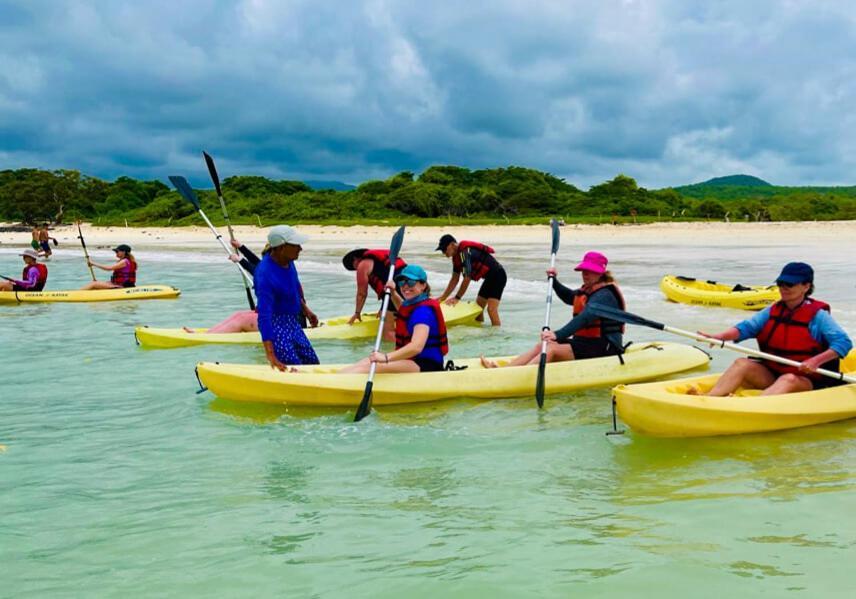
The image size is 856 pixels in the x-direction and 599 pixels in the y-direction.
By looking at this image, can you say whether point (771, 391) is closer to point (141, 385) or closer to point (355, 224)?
point (141, 385)

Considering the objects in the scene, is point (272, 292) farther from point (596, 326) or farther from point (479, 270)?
point (479, 270)

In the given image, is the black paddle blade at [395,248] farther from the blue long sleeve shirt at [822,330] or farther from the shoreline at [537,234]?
the shoreline at [537,234]

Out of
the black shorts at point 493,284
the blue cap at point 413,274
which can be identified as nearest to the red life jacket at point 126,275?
the black shorts at point 493,284

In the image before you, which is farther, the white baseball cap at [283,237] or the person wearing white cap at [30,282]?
the person wearing white cap at [30,282]

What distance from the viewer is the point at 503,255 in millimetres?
25203

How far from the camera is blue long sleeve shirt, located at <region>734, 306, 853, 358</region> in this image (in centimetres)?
549

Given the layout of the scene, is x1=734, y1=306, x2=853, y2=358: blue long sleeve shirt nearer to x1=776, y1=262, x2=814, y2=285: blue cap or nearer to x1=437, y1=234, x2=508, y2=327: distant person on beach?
x1=776, y1=262, x2=814, y2=285: blue cap

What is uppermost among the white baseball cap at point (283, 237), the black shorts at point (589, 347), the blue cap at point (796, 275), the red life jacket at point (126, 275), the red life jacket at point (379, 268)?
the white baseball cap at point (283, 237)

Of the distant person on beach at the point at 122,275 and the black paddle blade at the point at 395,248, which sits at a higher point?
the black paddle blade at the point at 395,248

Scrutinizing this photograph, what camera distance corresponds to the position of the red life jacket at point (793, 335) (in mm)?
5684

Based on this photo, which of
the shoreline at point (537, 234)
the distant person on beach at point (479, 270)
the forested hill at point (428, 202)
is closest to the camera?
the distant person on beach at point (479, 270)

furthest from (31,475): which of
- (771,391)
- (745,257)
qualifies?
(745,257)

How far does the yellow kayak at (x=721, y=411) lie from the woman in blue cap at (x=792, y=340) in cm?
14

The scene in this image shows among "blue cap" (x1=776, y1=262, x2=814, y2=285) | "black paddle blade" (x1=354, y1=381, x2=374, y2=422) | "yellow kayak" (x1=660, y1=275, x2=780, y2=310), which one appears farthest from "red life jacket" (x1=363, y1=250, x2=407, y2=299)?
"yellow kayak" (x1=660, y1=275, x2=780, y2=310)
